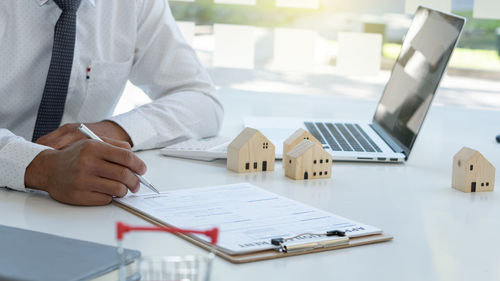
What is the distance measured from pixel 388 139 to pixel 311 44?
955 mm

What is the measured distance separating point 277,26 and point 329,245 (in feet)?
5.76

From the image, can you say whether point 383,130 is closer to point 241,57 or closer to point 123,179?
point 123,179

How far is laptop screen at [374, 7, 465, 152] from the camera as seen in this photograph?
1374 millimetres

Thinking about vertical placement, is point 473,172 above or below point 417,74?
below

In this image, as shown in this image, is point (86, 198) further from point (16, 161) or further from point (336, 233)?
point (336, 233)

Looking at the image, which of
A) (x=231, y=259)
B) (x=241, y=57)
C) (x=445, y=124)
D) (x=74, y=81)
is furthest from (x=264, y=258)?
(x=241, y=57)

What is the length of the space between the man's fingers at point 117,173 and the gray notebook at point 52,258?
199mm

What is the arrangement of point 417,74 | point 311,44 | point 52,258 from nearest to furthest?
point 52,258, point 417,74, point 311,44

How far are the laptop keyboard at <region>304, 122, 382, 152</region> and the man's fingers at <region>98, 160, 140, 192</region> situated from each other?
535 millimetres

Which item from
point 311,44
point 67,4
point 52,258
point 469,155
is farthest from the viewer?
point 311,44

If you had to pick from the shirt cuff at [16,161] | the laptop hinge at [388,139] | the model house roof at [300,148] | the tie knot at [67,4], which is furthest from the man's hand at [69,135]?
the laptop hinge at [388,139]

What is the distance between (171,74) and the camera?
1.67 meters

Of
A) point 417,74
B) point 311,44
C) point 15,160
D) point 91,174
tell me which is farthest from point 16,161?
point 311,44

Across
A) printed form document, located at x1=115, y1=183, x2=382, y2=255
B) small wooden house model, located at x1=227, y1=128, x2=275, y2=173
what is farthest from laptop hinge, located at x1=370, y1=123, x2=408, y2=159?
printed form document, located at x1=115, y1=183, x2=382, y2=255
